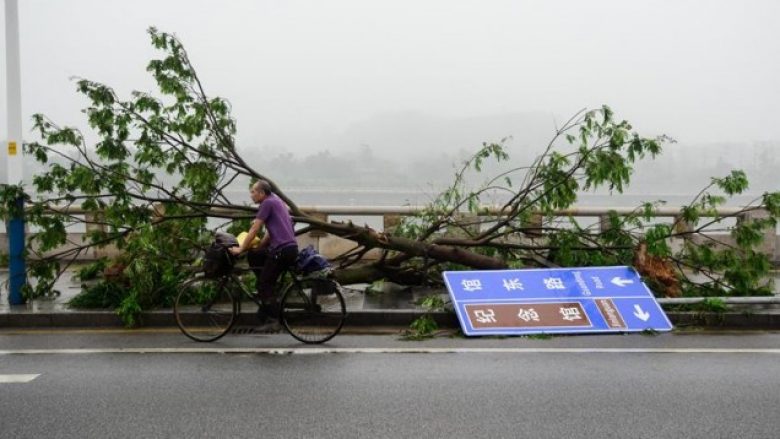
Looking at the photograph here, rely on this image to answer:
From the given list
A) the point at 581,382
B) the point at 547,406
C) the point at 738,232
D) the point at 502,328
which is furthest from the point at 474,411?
the point at 738,232

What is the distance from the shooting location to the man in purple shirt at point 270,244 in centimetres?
728

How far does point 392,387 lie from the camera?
225 inches

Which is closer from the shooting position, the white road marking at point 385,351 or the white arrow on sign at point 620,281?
the white road marking at point 385,351

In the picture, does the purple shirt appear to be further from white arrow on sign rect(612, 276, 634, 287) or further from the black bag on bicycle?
white arrow on sign rect(612, 276, 634, 287)

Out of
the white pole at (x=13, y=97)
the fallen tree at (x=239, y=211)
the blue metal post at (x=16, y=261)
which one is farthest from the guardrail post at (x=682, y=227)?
the white pole at (x=13, y=97)

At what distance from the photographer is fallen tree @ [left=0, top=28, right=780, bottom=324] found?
891 cm

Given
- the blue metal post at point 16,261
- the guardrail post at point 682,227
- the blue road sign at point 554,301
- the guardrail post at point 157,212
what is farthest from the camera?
the guardrail post at point 682,227

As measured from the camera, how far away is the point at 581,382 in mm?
5820

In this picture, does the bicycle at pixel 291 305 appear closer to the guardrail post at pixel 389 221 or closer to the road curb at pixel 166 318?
the road curb at pixel 166 318

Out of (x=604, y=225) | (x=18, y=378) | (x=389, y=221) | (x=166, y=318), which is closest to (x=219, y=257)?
(x=166, y=318)

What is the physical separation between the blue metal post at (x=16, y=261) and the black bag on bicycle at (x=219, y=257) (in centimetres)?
310

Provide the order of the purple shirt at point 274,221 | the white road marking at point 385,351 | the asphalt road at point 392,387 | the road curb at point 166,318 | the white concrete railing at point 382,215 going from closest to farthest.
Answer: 1. the asphalt road at point 392,387
2. the white road marking at point 385,351
3. the purple shirt at point 274,221
4. the road curb at point 166,318
5. the white concrete railing at point 382,215

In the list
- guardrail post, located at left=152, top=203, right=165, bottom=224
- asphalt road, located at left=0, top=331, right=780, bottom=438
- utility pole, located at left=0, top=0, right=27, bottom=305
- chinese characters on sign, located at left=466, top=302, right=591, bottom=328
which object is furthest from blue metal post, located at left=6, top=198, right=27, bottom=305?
chinese characters on sign, located at left=466, top=302, right=591, bottom=328

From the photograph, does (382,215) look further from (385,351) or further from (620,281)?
(385,351)
